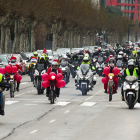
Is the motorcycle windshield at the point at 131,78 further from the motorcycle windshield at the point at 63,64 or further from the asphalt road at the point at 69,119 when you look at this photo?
the motorcycle windshield at the point at 63,64

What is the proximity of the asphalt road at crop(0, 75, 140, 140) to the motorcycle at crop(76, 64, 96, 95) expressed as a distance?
120 cm

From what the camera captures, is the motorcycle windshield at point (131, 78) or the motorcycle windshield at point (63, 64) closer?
the motorcycle windshield at point (131, 78)

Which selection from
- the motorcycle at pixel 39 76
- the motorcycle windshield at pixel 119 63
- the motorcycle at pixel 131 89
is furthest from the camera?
Result: the motorcycle windshield at pixel 119 63

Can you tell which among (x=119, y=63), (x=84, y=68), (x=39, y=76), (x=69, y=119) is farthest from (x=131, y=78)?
(x=119, y=63)

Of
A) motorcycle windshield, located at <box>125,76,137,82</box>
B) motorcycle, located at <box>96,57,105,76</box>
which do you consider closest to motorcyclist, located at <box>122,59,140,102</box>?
motorcycle windshield, located at <box>125,76,137,82</box>

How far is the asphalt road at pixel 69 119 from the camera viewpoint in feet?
38.0

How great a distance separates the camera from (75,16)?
280 ft

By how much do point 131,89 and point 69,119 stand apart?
3.26 metres

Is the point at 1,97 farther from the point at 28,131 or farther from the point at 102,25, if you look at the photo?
the point at 102,25

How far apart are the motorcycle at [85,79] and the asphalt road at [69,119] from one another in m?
1.20

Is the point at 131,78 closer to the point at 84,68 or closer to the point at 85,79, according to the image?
the point at 85,79

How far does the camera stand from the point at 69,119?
1456 cm

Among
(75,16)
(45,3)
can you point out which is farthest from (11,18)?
(75,16)

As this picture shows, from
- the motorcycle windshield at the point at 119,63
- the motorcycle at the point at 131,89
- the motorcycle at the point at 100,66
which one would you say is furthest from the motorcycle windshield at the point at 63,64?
the motorcycle at the point at 131,89
